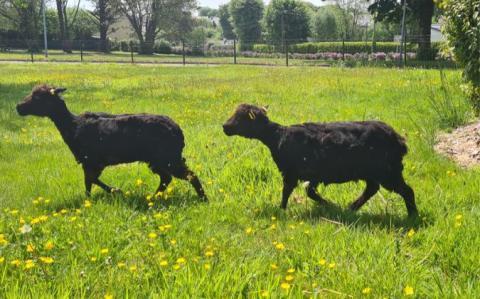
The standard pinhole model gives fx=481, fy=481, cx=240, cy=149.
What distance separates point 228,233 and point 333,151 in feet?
4.85

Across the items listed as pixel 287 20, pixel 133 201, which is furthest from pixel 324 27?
pixel 133 201

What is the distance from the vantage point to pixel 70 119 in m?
6.55

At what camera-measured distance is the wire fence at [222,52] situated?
38.2 meters

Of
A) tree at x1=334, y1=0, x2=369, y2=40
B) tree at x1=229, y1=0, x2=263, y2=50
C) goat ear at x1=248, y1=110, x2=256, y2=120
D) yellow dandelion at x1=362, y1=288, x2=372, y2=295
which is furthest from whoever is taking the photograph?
tree at x1=229, y1=0, x2=263, y2=50

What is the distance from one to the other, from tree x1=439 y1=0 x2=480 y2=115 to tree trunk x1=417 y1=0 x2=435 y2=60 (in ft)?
87.1

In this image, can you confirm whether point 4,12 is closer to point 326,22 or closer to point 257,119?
point 326,22

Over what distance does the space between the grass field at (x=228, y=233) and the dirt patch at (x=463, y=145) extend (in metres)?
0.27

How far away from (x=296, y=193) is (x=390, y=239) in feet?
6.33

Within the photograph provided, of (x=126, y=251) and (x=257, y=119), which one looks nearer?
(x=126, y=251)

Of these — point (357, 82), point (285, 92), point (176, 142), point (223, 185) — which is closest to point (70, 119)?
point (176, 142)

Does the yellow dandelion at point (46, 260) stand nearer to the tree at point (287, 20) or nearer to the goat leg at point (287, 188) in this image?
the goat leg at point (287, 188)

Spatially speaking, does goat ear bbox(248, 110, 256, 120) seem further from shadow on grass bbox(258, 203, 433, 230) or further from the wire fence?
the wire fence

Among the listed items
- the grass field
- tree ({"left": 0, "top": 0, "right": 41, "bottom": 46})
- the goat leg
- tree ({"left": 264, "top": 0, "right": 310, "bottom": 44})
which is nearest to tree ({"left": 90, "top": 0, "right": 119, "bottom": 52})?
tree ({"left": 0, "top": 0, "right": 41, "bottom": 46})

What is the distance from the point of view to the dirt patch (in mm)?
7211
